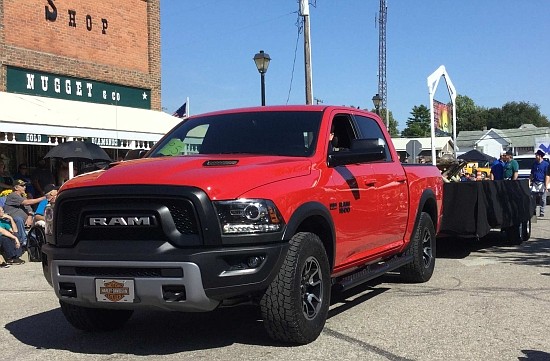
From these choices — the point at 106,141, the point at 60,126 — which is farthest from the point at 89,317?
the point at 106,141

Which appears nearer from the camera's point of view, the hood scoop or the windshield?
the hood scoop

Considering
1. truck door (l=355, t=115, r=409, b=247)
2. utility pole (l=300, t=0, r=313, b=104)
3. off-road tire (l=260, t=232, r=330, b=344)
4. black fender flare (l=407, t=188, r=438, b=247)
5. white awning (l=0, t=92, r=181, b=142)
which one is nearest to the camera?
off-road tire (l=260, t=232, r=330, b=344)

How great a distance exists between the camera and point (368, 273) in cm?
576

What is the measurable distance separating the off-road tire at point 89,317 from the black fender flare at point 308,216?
1.88 m

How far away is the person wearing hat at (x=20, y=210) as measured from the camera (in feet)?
35.0

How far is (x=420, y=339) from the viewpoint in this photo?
4863 mm

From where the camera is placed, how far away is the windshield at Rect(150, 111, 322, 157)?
17.5 feet

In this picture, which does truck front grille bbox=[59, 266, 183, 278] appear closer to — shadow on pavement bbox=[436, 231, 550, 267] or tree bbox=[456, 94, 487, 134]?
shadow on pavement bbox=[436, 231, 550, 267]

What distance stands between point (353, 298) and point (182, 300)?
285cm

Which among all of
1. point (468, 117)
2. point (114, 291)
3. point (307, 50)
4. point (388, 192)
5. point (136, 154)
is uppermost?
point (468, 117)

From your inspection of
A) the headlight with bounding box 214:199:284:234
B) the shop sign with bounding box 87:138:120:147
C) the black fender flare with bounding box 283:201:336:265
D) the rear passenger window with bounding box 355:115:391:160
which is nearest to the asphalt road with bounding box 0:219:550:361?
the black fender flare with bounding box 283:201:336:265

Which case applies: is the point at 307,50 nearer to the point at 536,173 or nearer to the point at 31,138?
the point at 536,173

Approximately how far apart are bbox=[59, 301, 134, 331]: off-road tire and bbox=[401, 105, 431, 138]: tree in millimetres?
116932

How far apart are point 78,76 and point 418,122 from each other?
370 feet
